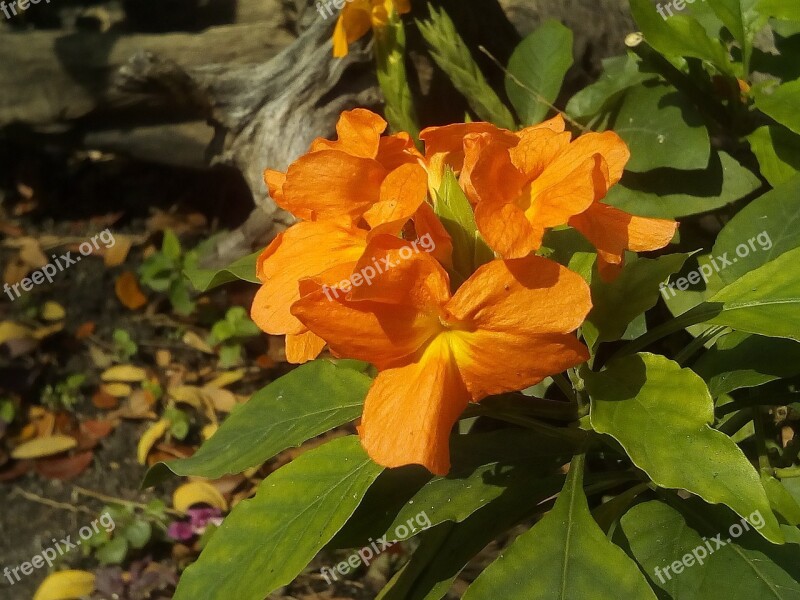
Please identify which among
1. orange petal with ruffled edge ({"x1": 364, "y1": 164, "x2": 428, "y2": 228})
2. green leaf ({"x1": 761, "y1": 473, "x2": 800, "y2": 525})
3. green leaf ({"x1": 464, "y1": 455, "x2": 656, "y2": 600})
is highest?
orange petal with ruffled edge ({"x1": 364, "y1": 164, "x2": 428, "y2": 228})

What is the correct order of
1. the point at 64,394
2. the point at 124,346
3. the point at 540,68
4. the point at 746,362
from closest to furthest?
the point at 746,362
the point at 540,68
the point at 64,394
the point at 124,346

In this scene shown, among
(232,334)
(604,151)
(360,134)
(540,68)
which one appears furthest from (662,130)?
(232,334)

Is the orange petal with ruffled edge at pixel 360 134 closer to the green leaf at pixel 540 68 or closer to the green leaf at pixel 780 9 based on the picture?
the green leaf at pixel 780 9

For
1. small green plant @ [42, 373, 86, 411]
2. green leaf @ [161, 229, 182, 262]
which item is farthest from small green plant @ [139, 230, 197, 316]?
small green plant @ [42, 373, 86, 411]

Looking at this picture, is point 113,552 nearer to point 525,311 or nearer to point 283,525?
point 283,525

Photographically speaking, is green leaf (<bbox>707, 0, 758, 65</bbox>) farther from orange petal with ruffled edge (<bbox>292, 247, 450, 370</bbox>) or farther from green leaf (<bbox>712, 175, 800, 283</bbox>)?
orange petal with ruffled edge (<bbox>292, 247, 450, 370</bbox>)

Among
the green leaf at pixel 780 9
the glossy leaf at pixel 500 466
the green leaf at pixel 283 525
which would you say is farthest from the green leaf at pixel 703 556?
the green leaf at pixel 780 9
